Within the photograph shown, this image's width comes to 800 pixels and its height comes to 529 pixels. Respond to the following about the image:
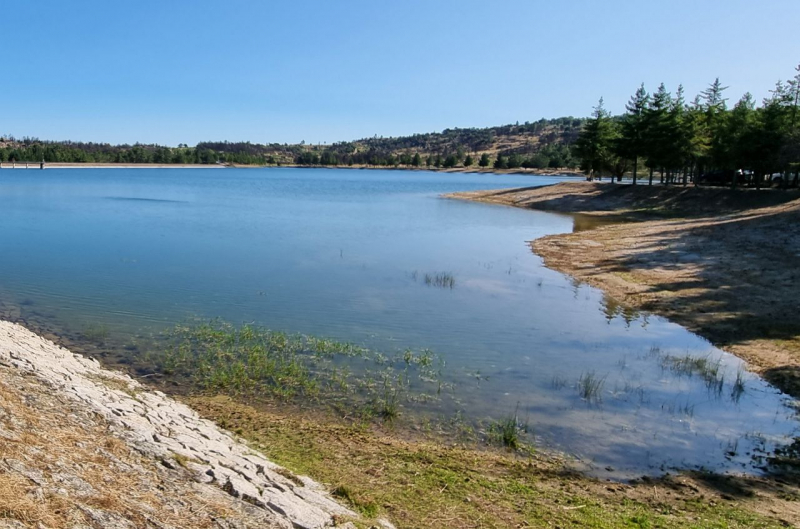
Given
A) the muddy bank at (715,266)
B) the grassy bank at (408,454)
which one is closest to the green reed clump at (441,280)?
the muddy bank at (715,266)

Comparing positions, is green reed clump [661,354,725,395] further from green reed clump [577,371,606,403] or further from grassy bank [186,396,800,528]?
grassy bank [186,396,800,528]

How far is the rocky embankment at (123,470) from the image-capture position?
501 centimetres

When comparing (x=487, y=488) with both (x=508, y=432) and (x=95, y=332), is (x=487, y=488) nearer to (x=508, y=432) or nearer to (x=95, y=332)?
(x=508, y=432)

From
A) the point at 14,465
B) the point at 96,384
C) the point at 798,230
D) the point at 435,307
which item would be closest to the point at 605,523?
the point at 14,465

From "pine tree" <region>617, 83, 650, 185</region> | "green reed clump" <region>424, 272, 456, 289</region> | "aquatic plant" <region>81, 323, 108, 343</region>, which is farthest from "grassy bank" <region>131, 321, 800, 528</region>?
"pine tree" <region>617, 83, 650, 185</region>

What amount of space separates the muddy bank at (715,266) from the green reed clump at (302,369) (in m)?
8.06

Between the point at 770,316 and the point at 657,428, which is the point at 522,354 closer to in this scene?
the point at 657,428

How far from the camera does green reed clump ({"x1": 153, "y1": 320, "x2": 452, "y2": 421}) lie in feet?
38.3

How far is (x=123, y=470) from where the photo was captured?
6012 mm

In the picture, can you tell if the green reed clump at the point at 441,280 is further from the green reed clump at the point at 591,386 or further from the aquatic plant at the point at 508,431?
the aquatic plant at the point at 508,431

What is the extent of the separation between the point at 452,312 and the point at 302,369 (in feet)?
22.7

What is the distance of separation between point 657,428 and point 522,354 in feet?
14.3

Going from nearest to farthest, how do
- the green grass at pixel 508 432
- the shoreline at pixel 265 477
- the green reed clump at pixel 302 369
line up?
1. the shoreline at pixel 265 477
2. the green grass at pixel 508 432
3. the green reed clump at pixel 302 369

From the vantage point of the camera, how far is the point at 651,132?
188ft
